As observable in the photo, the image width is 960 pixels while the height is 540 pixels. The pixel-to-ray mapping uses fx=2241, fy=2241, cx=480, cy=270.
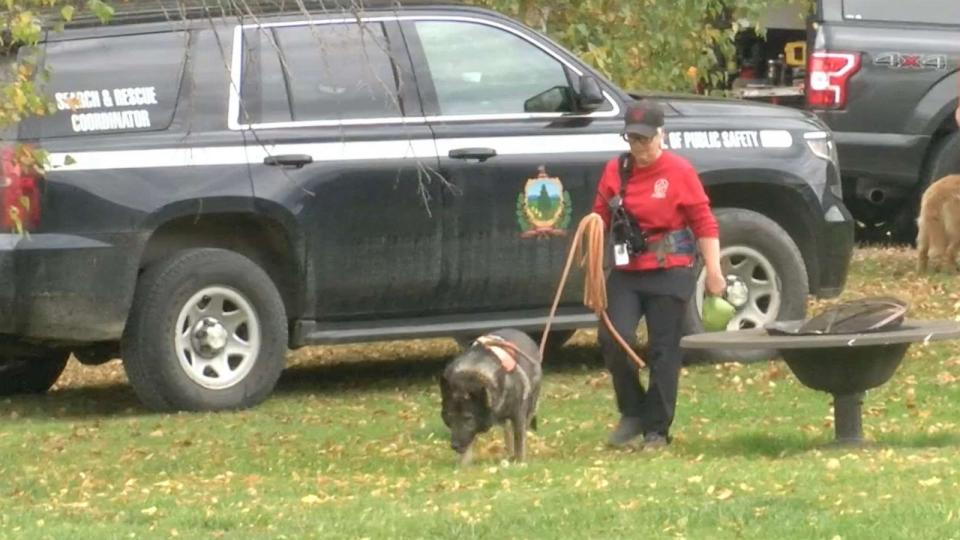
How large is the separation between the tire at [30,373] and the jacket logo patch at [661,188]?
420cm

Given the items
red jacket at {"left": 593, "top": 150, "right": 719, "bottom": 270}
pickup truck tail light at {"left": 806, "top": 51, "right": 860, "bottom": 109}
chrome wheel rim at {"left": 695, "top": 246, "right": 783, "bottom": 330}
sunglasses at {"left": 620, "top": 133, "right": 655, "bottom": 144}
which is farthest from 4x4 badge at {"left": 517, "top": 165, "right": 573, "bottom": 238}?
pickup truck tail light at {"left": 806, "top": 51, "right": 860, "bottom": 109}

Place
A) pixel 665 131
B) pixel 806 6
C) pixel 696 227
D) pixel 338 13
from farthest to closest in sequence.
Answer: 1. pixel 806 6
2. pixel 665 131
3. pixel 338 13
4. pixel 696 227

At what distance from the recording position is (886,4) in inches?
635

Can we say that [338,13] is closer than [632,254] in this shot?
No

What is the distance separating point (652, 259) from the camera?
938cm

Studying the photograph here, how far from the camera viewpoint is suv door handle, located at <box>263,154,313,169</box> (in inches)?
425

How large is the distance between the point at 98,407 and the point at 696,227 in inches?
156

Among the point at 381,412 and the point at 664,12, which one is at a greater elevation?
the point at 664,12

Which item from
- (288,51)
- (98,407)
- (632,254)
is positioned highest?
(288,51)

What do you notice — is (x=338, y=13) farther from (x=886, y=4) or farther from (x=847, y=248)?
(x=886, y=4)

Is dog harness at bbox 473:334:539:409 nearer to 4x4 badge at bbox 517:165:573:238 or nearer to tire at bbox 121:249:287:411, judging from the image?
tire at bbox 121:249:287:411

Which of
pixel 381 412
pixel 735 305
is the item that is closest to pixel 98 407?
pixel 381 412

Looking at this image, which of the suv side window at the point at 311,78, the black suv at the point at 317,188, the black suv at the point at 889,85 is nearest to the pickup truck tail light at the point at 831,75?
the black suv at the point at 889,85

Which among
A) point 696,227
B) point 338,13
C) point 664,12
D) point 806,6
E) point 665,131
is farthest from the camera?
point 806,6
